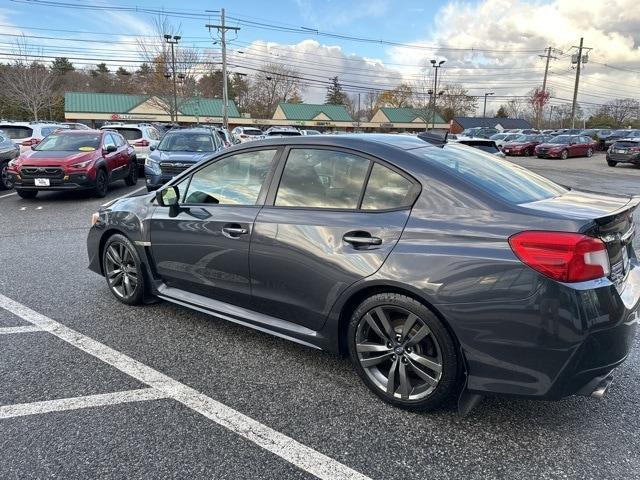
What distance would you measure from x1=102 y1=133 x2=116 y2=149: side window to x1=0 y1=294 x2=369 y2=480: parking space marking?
28.5 feet

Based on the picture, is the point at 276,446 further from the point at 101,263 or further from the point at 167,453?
the point at 101,263

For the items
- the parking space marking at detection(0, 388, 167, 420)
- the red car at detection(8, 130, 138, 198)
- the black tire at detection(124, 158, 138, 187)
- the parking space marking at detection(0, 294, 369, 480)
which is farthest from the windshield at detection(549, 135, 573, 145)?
the parking space marking at detection(0, 388, 167, 420)

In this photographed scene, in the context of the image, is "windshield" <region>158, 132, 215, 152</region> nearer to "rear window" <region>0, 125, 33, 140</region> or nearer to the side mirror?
"rear window" <region>0, 125, 33, 140</region>

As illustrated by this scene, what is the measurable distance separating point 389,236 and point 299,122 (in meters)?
73.9

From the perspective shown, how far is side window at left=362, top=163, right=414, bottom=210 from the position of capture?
277 cm

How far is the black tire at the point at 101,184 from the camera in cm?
1088

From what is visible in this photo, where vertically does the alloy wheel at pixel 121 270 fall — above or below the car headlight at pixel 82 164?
below

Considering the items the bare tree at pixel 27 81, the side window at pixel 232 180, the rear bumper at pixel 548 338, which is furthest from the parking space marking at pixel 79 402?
the bare tree at pixel 27 81

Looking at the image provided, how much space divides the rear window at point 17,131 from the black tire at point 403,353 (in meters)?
15.8

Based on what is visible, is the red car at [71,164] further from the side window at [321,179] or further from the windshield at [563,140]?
the windshield at [563,140]

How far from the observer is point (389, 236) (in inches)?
106

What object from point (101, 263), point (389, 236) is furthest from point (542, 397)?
point (101, 263)

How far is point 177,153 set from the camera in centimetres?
1143

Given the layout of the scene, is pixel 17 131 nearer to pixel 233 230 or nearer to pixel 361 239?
pixel 233 230
